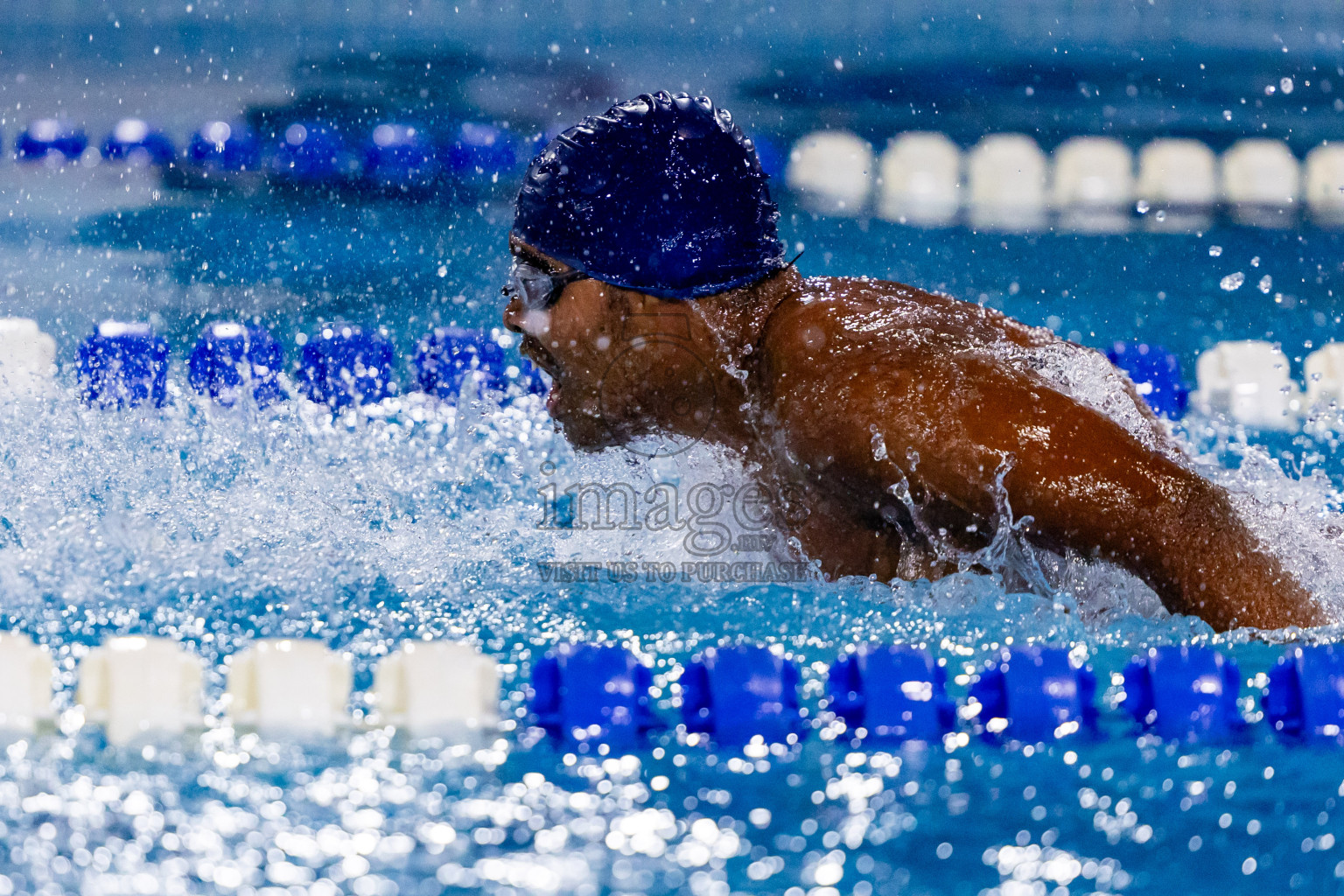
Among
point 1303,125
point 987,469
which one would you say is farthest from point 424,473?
point 1303,125

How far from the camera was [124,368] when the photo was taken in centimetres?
320

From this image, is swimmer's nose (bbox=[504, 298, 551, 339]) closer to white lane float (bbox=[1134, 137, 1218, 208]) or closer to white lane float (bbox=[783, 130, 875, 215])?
white lane float (bbox=[783, 130, 875, 215])

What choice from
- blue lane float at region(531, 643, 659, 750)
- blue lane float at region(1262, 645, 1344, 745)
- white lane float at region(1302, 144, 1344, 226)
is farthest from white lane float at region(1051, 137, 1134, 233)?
blue lane float at region(531, 643, 659, 750)

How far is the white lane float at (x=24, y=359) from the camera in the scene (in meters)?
3.09

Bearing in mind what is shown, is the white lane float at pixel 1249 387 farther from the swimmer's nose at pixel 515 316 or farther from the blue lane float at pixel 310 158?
the blue lane float at pixel 310 158

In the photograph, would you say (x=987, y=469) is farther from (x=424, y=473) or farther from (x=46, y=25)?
(x=46, y=25)

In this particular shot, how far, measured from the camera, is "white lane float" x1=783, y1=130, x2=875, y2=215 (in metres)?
5.36

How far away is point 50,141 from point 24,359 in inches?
102

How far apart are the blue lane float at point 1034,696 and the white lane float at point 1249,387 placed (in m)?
2.19

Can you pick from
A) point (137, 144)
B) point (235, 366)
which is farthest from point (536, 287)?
point (137, 144)

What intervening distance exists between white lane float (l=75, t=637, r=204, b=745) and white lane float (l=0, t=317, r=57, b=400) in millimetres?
1848

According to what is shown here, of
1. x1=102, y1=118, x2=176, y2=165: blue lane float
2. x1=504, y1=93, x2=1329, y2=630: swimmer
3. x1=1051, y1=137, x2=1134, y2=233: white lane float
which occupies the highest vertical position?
x1=102, y1=118, x2=176, y2=165: blue lane float

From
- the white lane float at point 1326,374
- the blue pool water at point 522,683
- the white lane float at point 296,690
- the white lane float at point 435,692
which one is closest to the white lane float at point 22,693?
the blue pool water at point 522,683

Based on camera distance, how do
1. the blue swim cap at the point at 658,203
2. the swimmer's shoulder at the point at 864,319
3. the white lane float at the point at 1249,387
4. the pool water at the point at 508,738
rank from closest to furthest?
the pool water at the point at 508,738 < the swimmer's shoulder at the point at 864,319 < the blue swim cap at the point at 658,203 < the white lane float at the point at 1249,387
